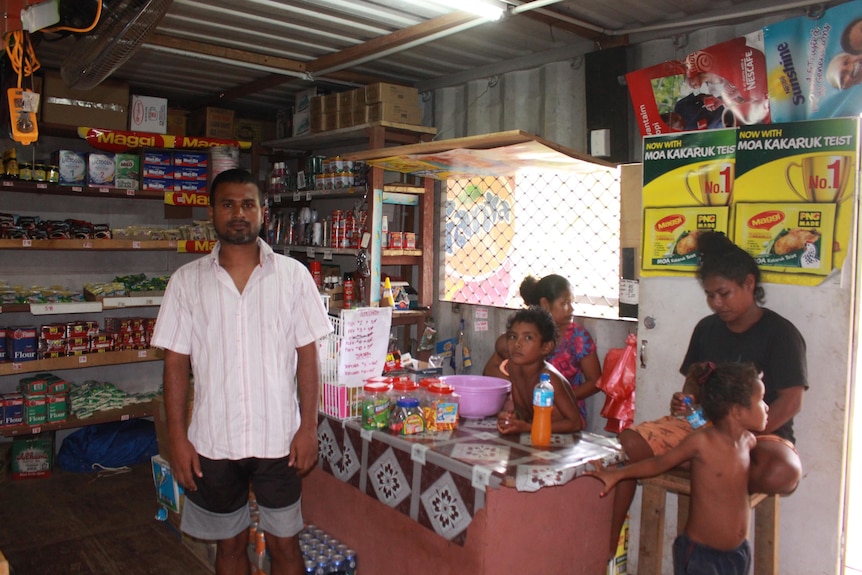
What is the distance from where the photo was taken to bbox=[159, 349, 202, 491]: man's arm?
263cm

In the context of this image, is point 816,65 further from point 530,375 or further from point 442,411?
point 442,411

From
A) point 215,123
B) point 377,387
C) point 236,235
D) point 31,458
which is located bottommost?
point 31,458

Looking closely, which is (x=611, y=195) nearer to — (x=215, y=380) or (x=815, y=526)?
(x=815, y=526)

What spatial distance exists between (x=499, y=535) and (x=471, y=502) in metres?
0.16

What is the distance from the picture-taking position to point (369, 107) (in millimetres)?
5176

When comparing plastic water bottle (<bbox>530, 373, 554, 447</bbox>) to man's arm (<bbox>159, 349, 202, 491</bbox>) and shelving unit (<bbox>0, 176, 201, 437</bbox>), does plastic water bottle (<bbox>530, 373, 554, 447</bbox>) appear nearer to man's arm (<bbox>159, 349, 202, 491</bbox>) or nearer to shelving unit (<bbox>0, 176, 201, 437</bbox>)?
man's arm (<bbox>159, 349, 202, 491</bbox>)

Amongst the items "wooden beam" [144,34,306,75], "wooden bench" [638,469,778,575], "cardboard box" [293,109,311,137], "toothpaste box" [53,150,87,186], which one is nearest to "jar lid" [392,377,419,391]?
"wooden bench" [638,469,778,575]

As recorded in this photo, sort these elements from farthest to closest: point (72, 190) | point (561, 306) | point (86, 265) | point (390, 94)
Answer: point (86, 265) → point (72, 190) → point (390, 94) → point (561, 306)

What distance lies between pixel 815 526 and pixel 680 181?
160cm

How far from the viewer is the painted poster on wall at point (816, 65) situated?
2.85 metres

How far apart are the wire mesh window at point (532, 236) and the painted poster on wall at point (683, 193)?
797 mm

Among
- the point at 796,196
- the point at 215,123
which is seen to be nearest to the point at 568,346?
the point at 796,196

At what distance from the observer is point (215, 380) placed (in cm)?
263

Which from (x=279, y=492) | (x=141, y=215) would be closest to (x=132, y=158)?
(x=141, y=215)
